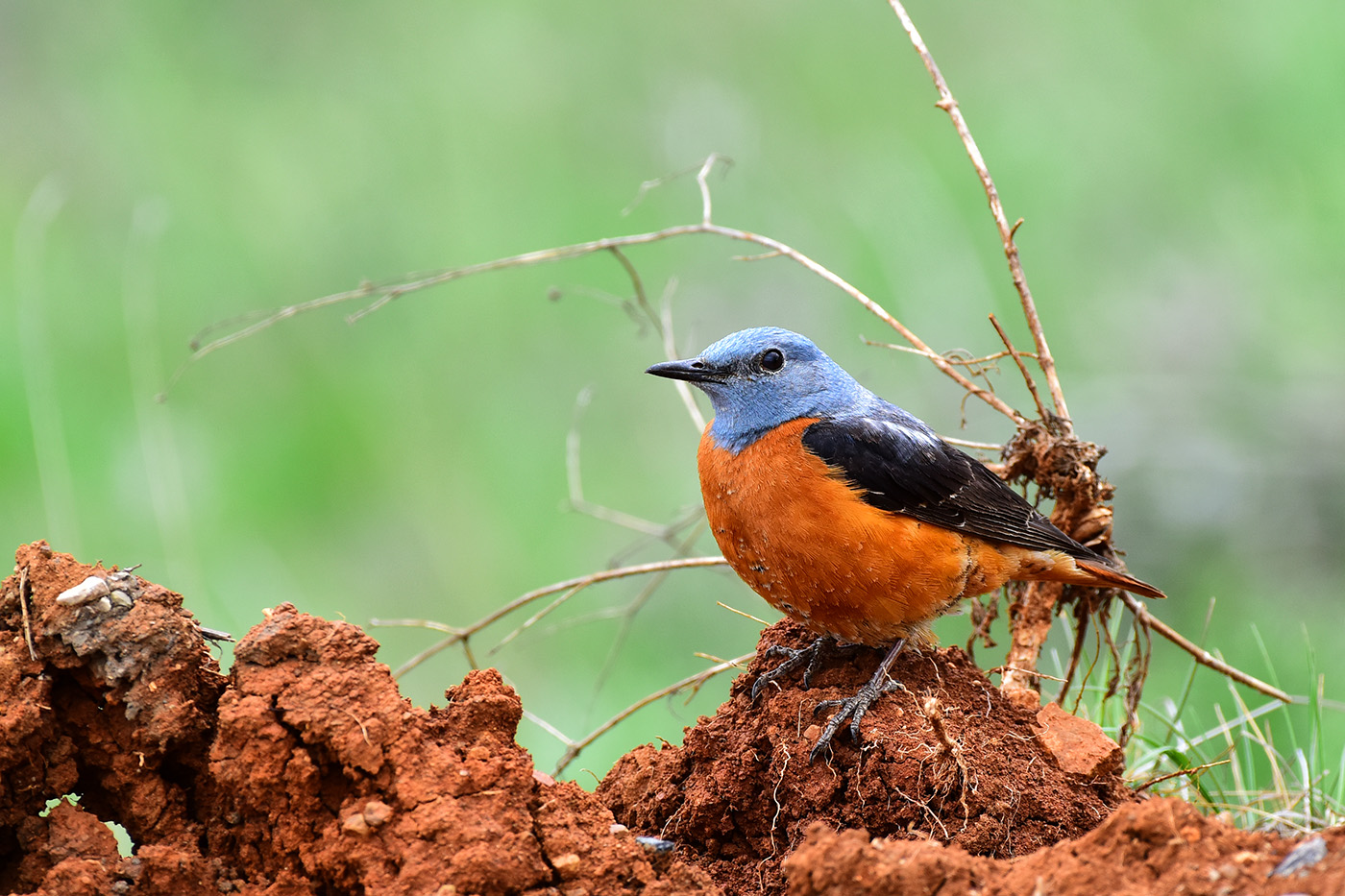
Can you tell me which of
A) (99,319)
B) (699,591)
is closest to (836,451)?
(699,591)

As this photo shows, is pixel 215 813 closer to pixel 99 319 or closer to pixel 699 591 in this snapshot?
pixel 699 591

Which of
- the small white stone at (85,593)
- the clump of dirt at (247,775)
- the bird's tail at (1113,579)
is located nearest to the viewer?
the clump of dirt at (247,775)

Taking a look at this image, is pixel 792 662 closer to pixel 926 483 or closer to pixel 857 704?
pixel 857 704

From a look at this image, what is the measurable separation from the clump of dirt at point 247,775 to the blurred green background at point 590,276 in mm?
3957

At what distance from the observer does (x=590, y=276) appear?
32.1ft

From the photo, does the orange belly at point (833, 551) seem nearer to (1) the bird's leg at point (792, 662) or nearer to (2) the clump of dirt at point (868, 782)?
(1) the bird's leg at point (792, 662)

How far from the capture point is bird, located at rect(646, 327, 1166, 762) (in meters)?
4.04

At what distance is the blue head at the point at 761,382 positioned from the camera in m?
4.58

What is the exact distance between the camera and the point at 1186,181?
10023 mm

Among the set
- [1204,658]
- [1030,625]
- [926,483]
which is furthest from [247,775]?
[1204,658]

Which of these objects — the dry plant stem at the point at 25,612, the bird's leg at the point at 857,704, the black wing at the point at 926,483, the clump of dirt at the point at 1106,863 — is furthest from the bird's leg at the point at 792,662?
the dry plant stem at the point at 25,612

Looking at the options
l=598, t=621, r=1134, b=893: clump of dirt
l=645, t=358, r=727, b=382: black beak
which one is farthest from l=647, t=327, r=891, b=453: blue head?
l=598, t=621, r=1134, b=893: clump of dirt

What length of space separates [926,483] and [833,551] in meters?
0.53

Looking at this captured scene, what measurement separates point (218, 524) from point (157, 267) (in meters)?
2.39
